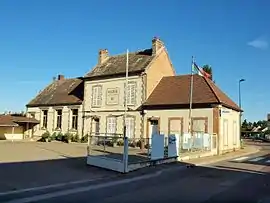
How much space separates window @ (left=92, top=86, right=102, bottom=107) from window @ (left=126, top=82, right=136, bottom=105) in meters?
3.89

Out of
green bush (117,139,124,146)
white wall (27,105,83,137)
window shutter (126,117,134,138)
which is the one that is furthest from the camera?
white wall (27,105,83,137)

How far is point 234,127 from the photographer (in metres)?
37.4

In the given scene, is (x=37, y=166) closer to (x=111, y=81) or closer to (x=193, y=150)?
(x=193, y=150)

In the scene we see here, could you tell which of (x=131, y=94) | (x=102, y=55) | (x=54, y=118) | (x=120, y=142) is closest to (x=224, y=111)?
(x=131, y=94)

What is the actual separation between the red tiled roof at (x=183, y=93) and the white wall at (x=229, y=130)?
2.32 feet

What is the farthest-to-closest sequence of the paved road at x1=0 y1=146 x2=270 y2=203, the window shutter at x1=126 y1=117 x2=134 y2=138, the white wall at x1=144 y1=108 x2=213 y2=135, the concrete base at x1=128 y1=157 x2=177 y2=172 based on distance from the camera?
the window shutter at x1=126 y1=117 x2=134 y2=138 → the white wall at x1=144 y1=108 x2=213 y2=135 → the concrete base at x1=128 y1=157 x2=177 y2=172 → the paved road at x1=0 y1=146 x2=270 y2=203

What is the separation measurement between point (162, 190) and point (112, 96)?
26.9 m

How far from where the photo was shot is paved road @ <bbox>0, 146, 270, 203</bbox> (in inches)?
412

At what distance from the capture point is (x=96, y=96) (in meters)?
40.2

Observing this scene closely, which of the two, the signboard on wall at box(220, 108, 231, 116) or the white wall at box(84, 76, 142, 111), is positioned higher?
the white wall at box(84, 76, 142, 111)

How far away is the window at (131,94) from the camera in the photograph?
36.9 meters

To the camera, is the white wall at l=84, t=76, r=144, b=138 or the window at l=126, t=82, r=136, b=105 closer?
the white wall at l=84, t=76, r=144, b=138

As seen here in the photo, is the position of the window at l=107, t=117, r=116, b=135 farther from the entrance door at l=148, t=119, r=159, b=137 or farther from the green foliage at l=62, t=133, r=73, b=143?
the green foliage at l=62, t=133, r=73, b=143

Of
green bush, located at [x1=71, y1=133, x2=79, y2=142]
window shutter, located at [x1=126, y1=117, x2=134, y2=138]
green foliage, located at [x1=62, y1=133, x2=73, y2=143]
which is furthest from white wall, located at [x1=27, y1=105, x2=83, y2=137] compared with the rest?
window shutter, located at [x1=126, y1=117, x2=134, y2=138]
